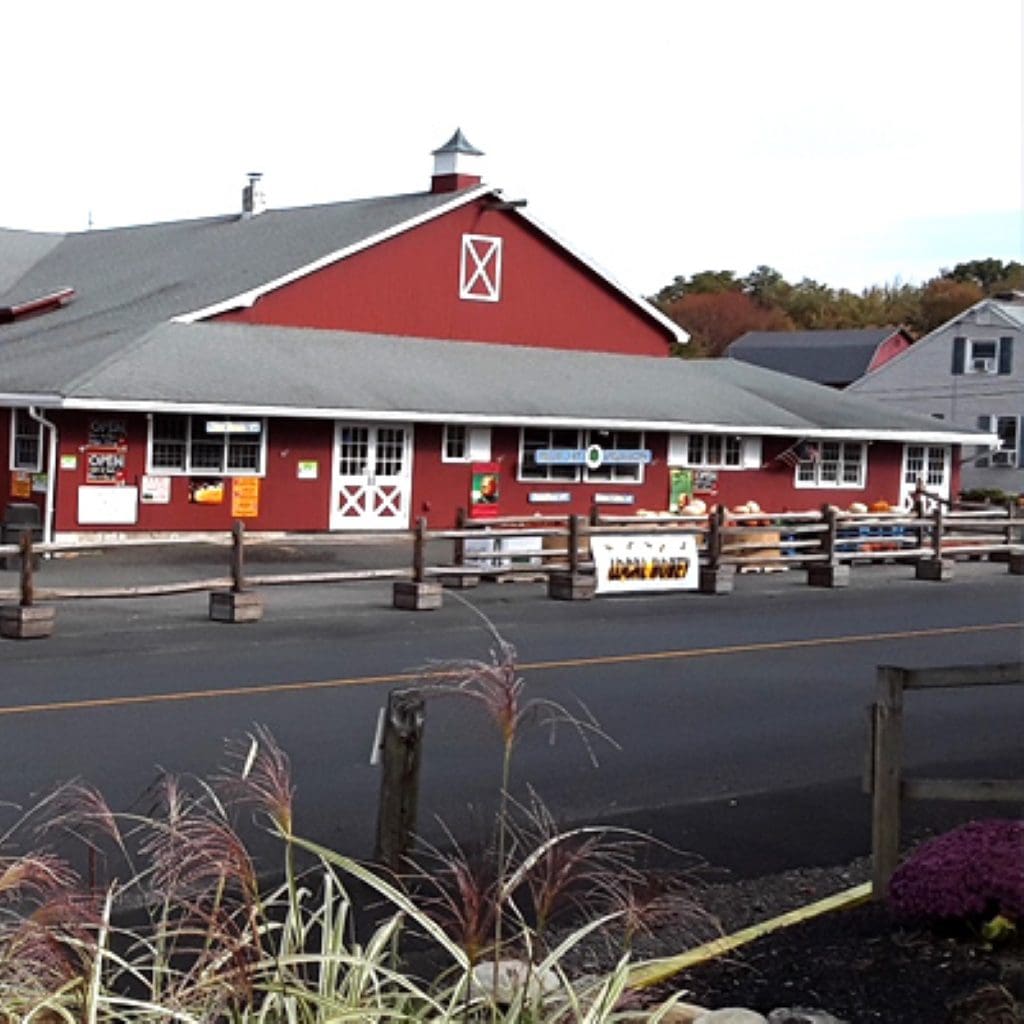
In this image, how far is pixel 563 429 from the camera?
3675 centimetres

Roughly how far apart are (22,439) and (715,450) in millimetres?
14648

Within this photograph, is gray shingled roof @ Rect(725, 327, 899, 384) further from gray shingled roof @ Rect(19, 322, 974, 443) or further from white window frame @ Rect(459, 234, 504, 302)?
white window frame @ Rect(459, 234, 504, 302)

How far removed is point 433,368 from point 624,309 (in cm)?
717

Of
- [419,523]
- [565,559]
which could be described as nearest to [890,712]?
[419,523]

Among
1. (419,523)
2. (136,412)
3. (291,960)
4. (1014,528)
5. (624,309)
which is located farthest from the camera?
(624,309)

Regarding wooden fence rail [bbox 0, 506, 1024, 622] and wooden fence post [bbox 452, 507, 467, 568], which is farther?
wooden fence post [bbox 452, 507, 467, 568]

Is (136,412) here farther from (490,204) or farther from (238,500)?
(490,204)

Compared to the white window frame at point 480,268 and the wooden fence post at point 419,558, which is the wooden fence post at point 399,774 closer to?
the wooden fence post at point 419,558

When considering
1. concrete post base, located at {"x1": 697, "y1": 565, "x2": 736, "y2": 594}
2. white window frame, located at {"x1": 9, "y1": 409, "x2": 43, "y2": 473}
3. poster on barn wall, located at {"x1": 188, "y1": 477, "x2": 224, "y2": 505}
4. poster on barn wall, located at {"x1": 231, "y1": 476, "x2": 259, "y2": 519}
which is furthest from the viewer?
poster on barn wall, located at {"x1": 231, "y1": 476, "x2": 259, "y2": 519}

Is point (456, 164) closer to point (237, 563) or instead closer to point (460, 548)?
point (460, 548)

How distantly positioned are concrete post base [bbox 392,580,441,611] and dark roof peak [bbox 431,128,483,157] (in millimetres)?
18861

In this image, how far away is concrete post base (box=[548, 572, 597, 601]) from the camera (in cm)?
2402

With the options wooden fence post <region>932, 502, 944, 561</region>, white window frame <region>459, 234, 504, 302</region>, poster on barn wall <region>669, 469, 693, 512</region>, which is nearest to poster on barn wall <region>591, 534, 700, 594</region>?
wooden fence post <region>932, 502, 944, 561</region>

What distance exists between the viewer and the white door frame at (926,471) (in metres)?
42.5
